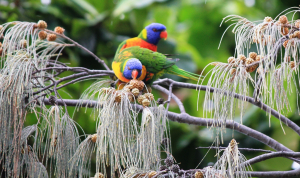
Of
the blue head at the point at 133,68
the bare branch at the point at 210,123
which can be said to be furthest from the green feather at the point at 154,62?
the bare branch at the point at 210,123

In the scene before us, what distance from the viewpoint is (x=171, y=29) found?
11.5 feet

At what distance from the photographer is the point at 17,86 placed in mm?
825

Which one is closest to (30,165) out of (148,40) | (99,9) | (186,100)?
(148,40)

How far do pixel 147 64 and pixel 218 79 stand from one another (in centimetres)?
70

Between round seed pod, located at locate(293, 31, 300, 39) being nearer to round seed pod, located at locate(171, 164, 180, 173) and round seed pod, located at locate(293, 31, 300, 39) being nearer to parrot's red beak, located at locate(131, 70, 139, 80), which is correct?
round seed pod, located at locate(171, 164, 180, 173)

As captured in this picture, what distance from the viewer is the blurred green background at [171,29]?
250cm

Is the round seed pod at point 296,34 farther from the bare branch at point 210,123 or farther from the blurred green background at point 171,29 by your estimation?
the blurred green background at point 171,29

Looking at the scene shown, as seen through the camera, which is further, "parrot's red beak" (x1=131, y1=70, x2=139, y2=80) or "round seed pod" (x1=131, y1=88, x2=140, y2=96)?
"parrot's red beak" (x1=131, y1=70, x2=139, y2=80)

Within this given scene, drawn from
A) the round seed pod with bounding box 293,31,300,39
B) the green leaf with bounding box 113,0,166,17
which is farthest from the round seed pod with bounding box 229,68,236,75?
the green leaf with bounding box 113,0,166,17

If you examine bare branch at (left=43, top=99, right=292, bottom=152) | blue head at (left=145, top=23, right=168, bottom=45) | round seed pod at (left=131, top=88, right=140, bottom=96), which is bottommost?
bare branch at (left=43, top=99, right=292, bottom=152)

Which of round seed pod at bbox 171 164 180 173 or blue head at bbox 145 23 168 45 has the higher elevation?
blue head at bbox 145 23 168 45

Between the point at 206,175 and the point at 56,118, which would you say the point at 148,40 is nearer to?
the point at 56,118

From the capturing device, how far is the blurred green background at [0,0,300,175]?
8.19 feet

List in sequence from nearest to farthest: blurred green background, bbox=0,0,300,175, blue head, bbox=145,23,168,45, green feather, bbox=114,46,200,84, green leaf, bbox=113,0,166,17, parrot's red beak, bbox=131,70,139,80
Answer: parrot's red beak, bbox=131,70,139,80
green feather, bbox=114,46,200,84
blue head, bbox=145,23,168,45
blurred green background, bbox=0,0,300,175
green leaf, bbox=113,0,166,17
